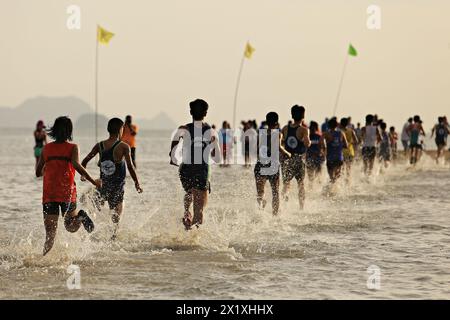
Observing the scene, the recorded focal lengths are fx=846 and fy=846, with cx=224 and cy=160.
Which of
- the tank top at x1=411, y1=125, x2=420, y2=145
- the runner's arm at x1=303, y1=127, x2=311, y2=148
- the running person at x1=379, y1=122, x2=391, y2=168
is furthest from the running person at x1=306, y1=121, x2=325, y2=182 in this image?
the tank top at x1=411, y1=125, x2=420, y2=145

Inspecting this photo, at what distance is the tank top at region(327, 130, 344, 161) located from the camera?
17.0m

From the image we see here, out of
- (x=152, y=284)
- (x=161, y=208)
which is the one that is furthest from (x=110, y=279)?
(x=161, y=208)

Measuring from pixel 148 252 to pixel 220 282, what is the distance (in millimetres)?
1983

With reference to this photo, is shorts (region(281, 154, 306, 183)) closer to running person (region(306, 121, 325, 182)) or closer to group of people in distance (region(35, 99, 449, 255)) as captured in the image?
group of people in distance (region(35, 99, 449, 255))

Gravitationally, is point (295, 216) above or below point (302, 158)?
below

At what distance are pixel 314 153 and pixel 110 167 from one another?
25.3ft

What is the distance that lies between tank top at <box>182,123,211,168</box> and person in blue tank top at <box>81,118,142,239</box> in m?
0.67

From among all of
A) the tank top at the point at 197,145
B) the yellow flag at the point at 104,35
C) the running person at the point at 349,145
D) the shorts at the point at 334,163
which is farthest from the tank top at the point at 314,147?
the yellow flag at the point at 104,35

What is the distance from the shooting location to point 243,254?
32.3ft

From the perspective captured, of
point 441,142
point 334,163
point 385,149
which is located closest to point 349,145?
point 334,163

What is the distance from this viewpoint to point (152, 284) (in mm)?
7996

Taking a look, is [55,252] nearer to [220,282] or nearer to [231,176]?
[220,282]

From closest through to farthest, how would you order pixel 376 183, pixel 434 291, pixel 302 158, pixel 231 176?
pixel 434 291 → pixel 302 158 → pixel 376 183 → pixel 231 176

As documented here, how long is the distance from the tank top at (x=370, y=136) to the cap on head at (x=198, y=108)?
1279 cm
